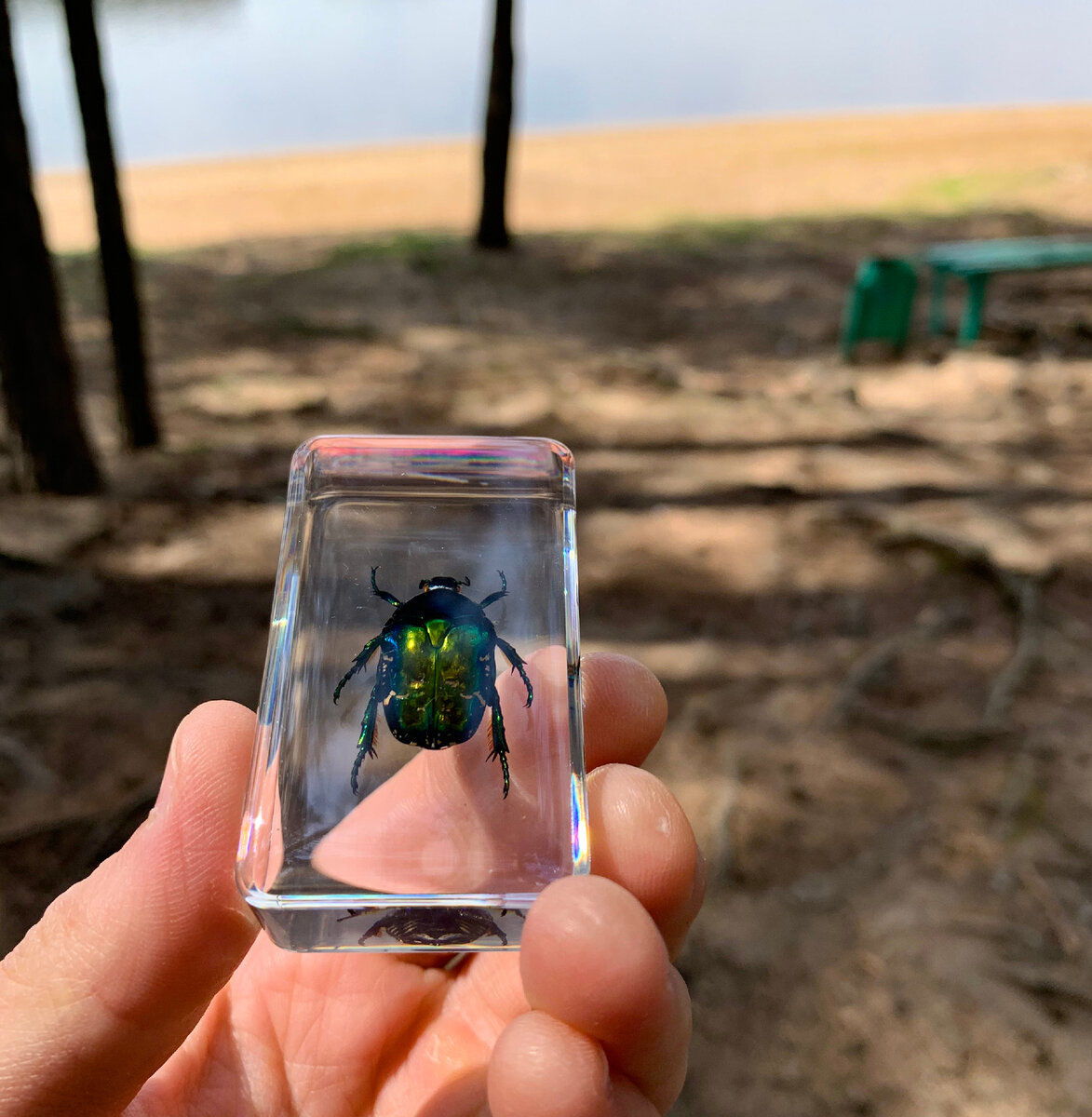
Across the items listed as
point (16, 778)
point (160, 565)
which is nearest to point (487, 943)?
point (16, 778)

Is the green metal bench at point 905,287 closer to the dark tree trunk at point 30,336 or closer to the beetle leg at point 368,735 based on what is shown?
the dark tree trunk at point 30,336

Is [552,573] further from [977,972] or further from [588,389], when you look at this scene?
[588,389]


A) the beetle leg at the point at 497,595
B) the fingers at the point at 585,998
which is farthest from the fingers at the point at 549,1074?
the beetle leg at the point at 497,595

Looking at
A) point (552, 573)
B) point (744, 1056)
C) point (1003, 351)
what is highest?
point (552, 573)

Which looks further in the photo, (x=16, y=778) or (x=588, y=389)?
(x=588, y=389)

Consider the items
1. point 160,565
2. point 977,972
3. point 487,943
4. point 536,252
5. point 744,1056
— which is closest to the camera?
point 487,943

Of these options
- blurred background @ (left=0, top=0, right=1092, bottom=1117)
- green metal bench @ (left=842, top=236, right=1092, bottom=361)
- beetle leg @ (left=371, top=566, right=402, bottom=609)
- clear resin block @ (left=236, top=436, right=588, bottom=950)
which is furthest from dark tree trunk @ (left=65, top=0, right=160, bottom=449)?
green metal bench @ (left=842, top=236, right=1092, bottom=361)
